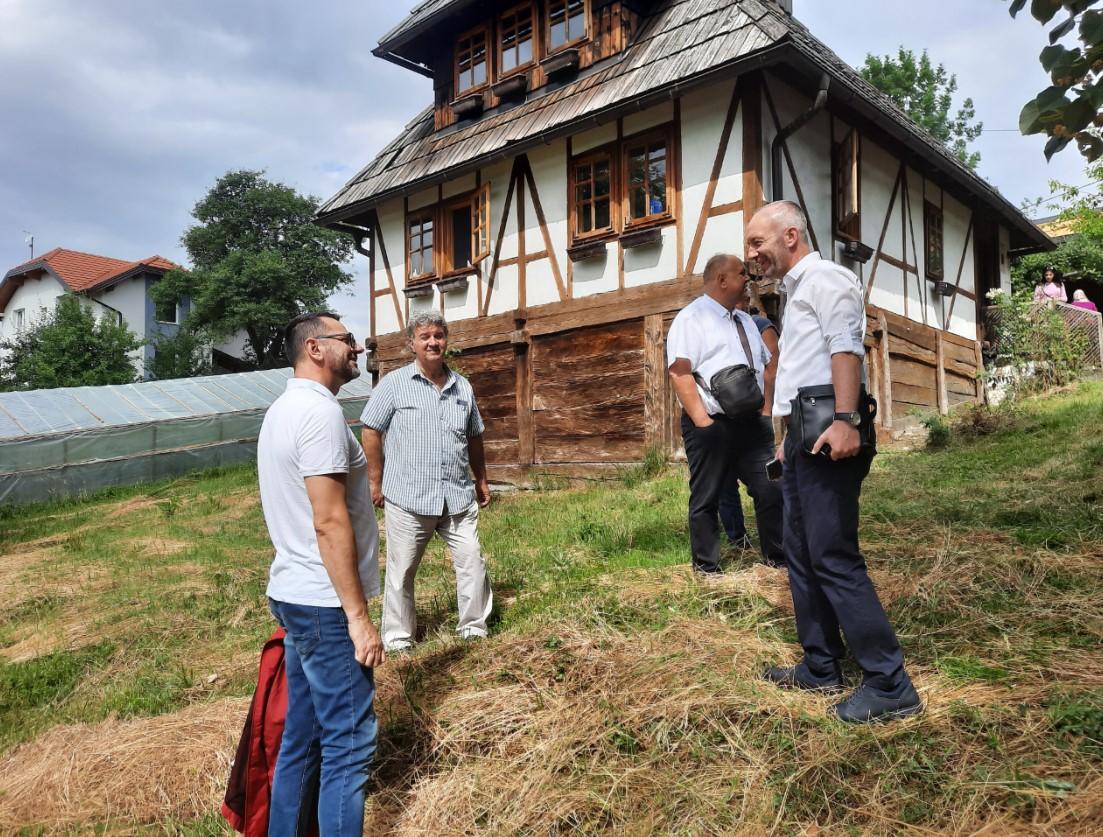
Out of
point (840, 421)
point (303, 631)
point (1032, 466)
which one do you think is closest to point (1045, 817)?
point (840, 421)

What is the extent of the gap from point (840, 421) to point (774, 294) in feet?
22.0

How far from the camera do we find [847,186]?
10.3 metres

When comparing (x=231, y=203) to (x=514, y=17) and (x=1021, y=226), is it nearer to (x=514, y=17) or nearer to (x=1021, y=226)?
(x=514, y=17)

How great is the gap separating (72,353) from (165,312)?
19.6 feet

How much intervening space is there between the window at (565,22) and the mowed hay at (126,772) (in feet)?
33.6

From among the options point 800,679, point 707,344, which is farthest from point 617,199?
point 800,679

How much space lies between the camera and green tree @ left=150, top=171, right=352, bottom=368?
31781mm

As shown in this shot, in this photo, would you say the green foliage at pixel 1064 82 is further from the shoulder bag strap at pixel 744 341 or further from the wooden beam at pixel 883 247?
the wooden beam at pixel 883 247

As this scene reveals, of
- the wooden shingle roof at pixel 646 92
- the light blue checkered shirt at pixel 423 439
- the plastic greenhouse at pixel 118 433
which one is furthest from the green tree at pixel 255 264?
the light blue checkered shirt at pixel 423 439

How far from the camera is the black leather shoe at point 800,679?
2.97m

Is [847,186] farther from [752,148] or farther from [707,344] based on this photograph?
[707,344]

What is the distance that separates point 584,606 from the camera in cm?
416

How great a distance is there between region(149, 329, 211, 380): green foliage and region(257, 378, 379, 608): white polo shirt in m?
31.0

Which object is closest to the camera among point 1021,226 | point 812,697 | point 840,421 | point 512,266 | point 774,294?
point 840,421
